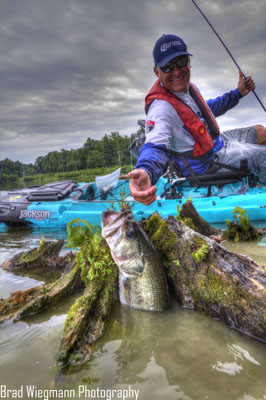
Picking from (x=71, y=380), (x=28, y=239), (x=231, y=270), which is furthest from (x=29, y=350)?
(x=28, y=239)

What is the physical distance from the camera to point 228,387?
1.92 m

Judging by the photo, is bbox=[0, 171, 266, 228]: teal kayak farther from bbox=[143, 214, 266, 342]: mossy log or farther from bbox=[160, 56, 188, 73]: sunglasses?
bbox=[143, 214, 266, 342]: mossy log

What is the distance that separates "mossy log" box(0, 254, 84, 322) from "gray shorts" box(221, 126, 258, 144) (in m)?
5.97

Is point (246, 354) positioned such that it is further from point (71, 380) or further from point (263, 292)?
point (71, 380)

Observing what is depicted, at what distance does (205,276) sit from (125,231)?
1.01 meters

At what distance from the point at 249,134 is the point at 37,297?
726 cm

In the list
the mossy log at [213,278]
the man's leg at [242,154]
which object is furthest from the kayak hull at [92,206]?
the mossy log at [213,278]

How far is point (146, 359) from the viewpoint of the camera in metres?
2.27

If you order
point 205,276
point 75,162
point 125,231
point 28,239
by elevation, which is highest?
point 75,162

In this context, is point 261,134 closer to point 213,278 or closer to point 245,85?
point 245,85

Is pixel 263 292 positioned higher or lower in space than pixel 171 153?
lower

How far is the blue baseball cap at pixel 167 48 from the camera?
4.58 m

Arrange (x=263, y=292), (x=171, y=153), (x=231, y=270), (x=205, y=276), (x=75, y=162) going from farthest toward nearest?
(x=75, y=162) → (x=171, y=153) → (x=205, y=276) → (x=231, y=270) → (x=263, y=292)

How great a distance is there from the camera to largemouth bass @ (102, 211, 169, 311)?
2.89 metres
